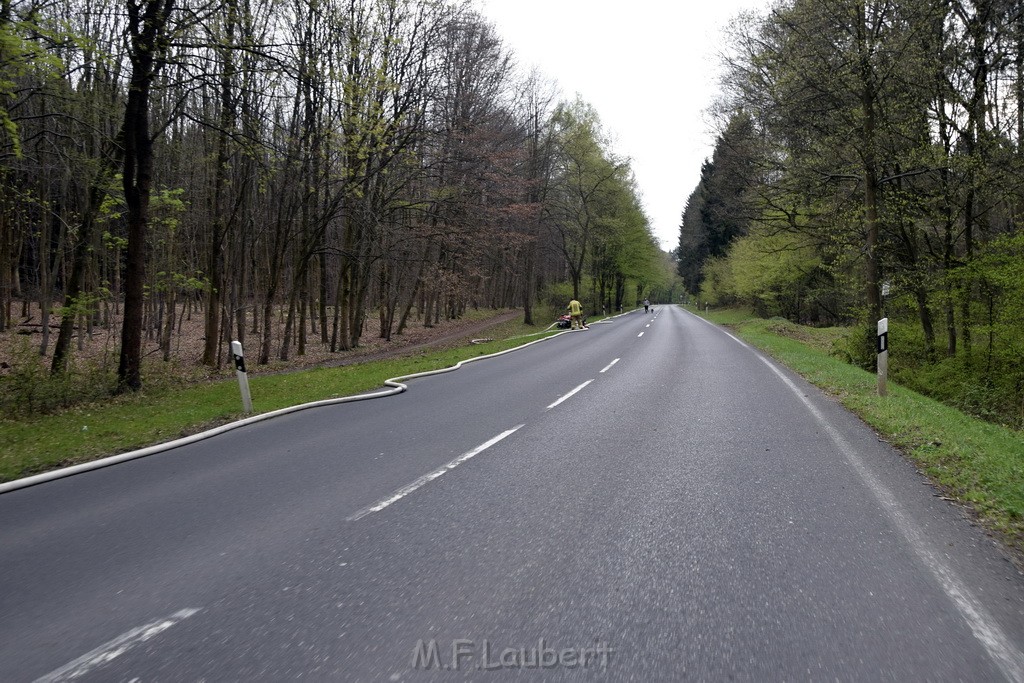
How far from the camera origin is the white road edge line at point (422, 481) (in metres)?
4.46

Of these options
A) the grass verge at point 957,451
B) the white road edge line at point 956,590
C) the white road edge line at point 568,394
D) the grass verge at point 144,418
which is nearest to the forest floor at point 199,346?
the grass verge at point 144,418

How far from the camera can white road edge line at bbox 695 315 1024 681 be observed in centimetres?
256

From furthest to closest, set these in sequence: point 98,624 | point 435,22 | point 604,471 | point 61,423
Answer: point 435,22, point 61,423, point 604,471, point 98,624

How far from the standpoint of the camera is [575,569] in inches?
134

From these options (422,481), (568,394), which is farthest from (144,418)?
(568,394)

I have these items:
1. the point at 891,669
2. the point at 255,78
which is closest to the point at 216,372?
the point at 255,78

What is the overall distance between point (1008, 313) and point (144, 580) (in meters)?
15.5

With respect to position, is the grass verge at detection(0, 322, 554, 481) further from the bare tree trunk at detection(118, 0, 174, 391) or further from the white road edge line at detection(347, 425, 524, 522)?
the white road edge line at detection(347, 425, 524, 522)

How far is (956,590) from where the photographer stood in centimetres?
317

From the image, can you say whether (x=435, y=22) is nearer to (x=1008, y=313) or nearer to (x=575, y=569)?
(x=1008, y=313)

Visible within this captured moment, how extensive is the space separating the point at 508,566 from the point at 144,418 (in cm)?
797

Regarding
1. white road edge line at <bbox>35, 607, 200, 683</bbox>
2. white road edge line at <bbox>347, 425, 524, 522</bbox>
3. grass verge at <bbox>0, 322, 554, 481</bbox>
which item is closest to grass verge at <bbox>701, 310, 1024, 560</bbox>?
white road edge line at <bbox>347, 425, 524, 522</bbox>

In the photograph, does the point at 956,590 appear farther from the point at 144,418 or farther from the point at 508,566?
the point at 144,418

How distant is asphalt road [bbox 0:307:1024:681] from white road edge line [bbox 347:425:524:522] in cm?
3
